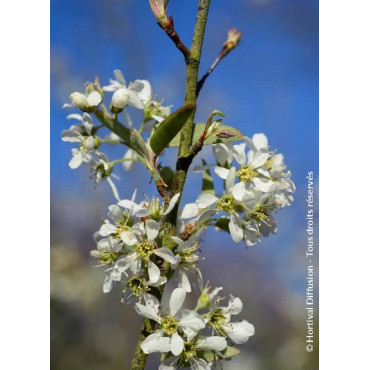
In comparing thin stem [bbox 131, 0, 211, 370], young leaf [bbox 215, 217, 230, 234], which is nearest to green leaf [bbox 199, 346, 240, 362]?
thin stem [bbox 131, 0, 211, 370]

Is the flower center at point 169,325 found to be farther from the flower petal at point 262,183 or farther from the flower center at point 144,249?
the flower petal at point 262,183

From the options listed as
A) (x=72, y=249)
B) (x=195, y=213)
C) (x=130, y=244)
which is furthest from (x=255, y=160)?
(x=72, y=249)

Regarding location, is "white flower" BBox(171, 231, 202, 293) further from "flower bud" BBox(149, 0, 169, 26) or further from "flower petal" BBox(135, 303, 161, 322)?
"flower bud" BBox(149, 0, 169, 26)

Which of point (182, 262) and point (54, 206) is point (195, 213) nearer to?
point (182, 262)

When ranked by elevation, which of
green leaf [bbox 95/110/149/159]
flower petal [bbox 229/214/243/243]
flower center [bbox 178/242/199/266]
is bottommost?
flower center [bbox 178/242/199/266]

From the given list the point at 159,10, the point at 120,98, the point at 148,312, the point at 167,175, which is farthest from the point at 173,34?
the point at 148,312

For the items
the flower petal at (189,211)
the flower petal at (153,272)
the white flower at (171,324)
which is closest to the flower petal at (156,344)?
the white flower at (171,324)
